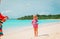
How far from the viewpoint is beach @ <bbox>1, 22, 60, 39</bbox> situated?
1.47m

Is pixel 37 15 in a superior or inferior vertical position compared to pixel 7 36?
superior

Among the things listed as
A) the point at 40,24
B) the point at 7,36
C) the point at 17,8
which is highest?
the point at 17,8

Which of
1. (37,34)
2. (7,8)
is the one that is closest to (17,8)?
(7,8)

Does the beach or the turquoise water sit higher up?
the turquoise water

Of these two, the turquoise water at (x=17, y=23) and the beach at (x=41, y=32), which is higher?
the turquoise water at (x=17, y=23)

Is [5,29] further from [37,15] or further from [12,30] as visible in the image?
[37,15]

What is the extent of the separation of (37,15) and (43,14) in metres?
0.06

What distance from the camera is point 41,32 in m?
1.48

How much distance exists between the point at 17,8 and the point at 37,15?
0.64ft

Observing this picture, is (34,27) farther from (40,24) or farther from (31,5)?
(31,5)

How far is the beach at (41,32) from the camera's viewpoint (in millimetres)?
1472

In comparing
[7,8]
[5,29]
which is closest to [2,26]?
[5,29]

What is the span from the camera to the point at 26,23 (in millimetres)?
1474

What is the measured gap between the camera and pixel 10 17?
151cm
